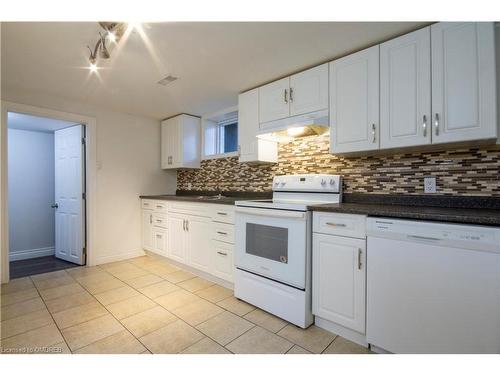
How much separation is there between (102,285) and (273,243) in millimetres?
1948

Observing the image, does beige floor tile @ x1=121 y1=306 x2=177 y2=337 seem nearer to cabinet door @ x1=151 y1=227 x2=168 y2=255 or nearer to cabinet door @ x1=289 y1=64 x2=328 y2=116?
cabinet door @ x1=151 y1=227 x2=168 y2=255

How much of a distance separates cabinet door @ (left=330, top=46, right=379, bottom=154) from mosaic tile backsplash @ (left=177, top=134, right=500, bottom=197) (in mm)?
286

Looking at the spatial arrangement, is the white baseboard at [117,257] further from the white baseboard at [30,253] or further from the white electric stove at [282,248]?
the white electric stove at [282,248]

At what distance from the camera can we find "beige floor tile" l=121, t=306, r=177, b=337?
185 cm

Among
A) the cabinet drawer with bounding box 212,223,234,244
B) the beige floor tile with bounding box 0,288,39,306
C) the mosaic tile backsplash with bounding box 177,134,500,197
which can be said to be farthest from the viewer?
the cabinet drawer with bounding box 212,223,234,244

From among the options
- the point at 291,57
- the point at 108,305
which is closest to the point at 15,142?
the point at 108,305

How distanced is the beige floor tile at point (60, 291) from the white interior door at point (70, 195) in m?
0.79

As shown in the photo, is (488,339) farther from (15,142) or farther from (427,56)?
(15,142)

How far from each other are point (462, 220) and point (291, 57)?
1.65 m

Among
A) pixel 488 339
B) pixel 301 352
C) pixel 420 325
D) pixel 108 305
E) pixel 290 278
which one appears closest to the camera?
pixel 488 339

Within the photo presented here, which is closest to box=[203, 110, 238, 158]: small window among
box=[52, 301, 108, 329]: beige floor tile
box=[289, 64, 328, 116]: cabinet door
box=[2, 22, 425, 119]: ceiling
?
box=[2, 22, 425, 119]: ceiling

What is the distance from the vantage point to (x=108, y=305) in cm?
224

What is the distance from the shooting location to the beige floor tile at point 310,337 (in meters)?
1.66

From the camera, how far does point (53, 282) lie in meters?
2.78
